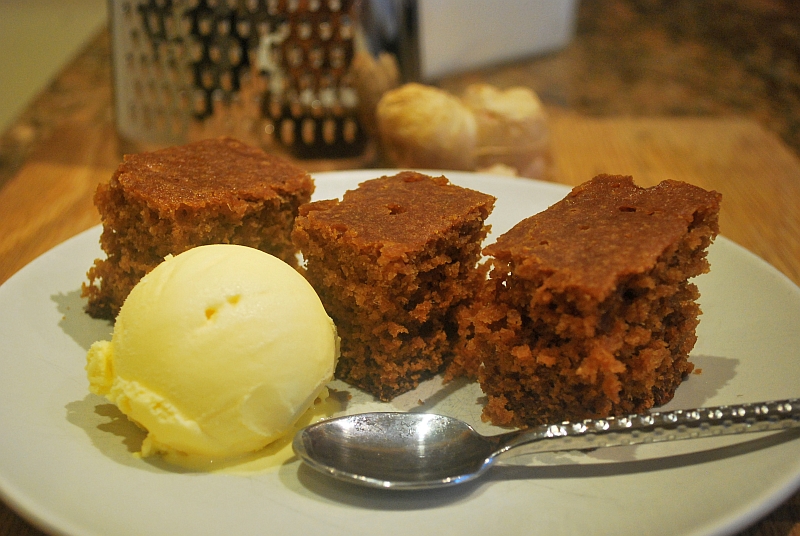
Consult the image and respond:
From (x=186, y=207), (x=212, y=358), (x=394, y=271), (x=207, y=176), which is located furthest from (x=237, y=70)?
(x=212, y=358)

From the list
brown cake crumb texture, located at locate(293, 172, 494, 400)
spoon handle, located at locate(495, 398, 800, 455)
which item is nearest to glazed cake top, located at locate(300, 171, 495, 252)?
brown cake crumb texture, located at locate(293, 172, 494, 400)

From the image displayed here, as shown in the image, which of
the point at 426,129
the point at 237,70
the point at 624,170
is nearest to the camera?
the point at 426,129

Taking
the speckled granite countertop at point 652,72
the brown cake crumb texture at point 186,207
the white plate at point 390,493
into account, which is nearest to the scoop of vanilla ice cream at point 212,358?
the white plate at point 390,493

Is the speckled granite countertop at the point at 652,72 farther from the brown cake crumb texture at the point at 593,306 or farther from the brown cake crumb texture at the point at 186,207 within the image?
the brown cake crumb texture at the point at 593,306

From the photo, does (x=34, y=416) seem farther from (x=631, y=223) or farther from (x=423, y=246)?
(x=631, y=223)

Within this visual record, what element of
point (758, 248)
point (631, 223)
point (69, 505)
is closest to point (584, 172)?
point (758, 248)

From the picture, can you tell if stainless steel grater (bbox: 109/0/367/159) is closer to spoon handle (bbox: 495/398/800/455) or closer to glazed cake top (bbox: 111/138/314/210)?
glazed cake top (bbox: 111/138/314/210)

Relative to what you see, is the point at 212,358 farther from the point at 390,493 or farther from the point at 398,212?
the point at 398,212
